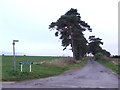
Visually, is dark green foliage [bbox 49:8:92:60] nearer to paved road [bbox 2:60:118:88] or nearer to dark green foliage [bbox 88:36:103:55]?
paved road [bbox 2:60:118:88]

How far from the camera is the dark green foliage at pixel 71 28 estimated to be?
53688 mm

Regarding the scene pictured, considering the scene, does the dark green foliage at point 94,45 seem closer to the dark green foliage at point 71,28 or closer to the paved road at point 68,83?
the dark green foliage at point 71,28

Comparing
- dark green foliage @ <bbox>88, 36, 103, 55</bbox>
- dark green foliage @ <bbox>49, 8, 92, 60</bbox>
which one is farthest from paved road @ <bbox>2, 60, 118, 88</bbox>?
dark green foliage @ <bbox>88, 36, 103, 55</bbox>

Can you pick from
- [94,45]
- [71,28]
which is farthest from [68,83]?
[94,45]

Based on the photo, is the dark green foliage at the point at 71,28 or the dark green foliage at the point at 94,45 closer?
the dark green foliage at the point at 71,28

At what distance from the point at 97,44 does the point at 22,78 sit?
110m

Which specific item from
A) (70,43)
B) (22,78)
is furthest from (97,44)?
(22,78)

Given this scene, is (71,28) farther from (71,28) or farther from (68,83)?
(68,83)

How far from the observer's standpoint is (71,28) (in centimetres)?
5516

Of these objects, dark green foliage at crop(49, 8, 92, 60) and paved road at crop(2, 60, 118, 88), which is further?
dark green foliage at crop(49, 8, 92, 60)

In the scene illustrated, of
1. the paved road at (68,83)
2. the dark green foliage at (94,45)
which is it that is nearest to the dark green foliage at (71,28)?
the paved road at (68,83)

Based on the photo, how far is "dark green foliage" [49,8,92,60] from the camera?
53.7 m

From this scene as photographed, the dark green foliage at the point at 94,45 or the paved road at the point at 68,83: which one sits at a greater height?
the dark green foliage at the point at 94,45

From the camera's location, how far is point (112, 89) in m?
12.6
